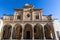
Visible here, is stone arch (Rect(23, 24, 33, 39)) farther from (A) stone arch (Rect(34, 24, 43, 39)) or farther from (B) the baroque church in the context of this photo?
(A) stone arch (Rect(34, 24, 43, 39))

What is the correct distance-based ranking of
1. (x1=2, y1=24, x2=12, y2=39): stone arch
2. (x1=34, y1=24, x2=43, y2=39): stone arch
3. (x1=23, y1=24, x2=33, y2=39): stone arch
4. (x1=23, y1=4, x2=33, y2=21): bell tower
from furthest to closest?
(x1=23, y1=4, x2=33, y2=21): bell tower → (x1=23, y1=24, x2=33, y2=39): stone arch → (x1=2, y1=24, x2=12, y2=39): stone arch → (x1=34, y1=24, x2=43, y2=39): stone arch

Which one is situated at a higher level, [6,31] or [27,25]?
[27,25]

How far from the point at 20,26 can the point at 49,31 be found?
8210mm

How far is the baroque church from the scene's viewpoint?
27188mm

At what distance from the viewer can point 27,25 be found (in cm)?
2848

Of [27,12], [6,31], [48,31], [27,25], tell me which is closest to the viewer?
[27,25]

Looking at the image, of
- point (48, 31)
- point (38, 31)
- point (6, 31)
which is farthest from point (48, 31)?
point (6, 31)

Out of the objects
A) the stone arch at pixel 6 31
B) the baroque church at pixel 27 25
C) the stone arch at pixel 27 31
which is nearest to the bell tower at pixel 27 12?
the baroque church at pixel 27 25

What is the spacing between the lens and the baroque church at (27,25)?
1070 inches

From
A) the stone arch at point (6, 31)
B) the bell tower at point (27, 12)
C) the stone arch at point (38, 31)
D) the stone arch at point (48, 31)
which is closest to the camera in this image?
the stone arch at point (38, 31)

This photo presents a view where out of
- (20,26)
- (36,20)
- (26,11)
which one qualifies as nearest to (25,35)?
(20,26)

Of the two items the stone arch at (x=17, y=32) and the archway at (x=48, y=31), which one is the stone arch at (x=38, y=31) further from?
the stone arch at (x=17, y=32)

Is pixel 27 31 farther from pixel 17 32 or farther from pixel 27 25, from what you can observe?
pixel 17 32

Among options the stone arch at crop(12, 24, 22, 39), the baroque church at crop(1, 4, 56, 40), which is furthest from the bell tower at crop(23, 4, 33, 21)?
the stone arch at crop(12, 24, 22, 39)
